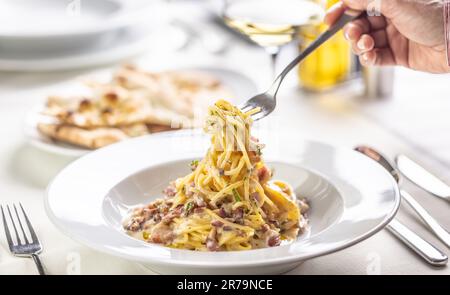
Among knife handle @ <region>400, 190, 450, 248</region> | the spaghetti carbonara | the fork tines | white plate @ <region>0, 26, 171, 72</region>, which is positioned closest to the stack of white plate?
white plate @ <region>0, 26, 171, 72</region>

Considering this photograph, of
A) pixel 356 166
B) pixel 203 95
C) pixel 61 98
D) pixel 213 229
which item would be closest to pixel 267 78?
Answer: pixel 203 95

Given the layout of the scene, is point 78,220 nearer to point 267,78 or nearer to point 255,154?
point 255,154

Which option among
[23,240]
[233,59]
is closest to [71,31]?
[233,59]

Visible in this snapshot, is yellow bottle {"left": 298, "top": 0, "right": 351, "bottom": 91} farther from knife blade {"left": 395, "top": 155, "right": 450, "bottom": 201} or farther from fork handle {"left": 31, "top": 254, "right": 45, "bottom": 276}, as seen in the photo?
fork handle {"left": 31, "top": 254, "right": 45, "bottom": 276}

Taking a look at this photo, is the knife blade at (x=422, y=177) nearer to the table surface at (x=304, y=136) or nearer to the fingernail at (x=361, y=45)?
the table surface at (x=304, y=136)

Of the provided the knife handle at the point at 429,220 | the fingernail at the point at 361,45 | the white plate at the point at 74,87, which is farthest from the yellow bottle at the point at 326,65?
the knife handle at the point at 429,220
